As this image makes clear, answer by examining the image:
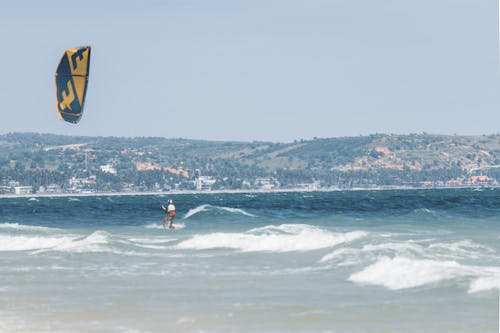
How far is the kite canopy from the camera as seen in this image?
93.4ft

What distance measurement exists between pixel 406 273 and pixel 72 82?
416 inches

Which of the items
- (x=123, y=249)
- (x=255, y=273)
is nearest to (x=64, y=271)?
(x=255, y=273)

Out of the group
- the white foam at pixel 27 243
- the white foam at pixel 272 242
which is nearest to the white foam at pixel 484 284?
the white foam at pixel 272 242

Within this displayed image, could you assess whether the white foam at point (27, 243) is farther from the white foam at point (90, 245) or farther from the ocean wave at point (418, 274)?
the ocean wave at point (418, 274)

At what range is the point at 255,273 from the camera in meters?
26.0

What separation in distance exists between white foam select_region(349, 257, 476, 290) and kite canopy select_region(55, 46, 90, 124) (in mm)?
8906

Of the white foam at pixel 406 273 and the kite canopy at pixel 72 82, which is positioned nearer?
the white foam at pixel 406 273

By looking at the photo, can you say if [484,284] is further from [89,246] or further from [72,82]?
[89,246]

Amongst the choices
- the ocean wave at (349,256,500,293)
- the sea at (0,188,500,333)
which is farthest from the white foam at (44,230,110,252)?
the ocean wave at (349,256,500,293)

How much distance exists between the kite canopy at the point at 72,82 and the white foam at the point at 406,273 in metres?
8.91

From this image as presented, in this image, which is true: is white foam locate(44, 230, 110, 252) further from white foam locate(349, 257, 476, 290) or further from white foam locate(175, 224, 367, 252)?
white foam locate(349, 257, 476, 290)

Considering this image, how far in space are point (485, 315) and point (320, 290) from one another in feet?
15.9

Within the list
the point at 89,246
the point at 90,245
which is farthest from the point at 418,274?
the point at 90,245

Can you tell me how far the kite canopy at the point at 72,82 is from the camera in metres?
28.5
